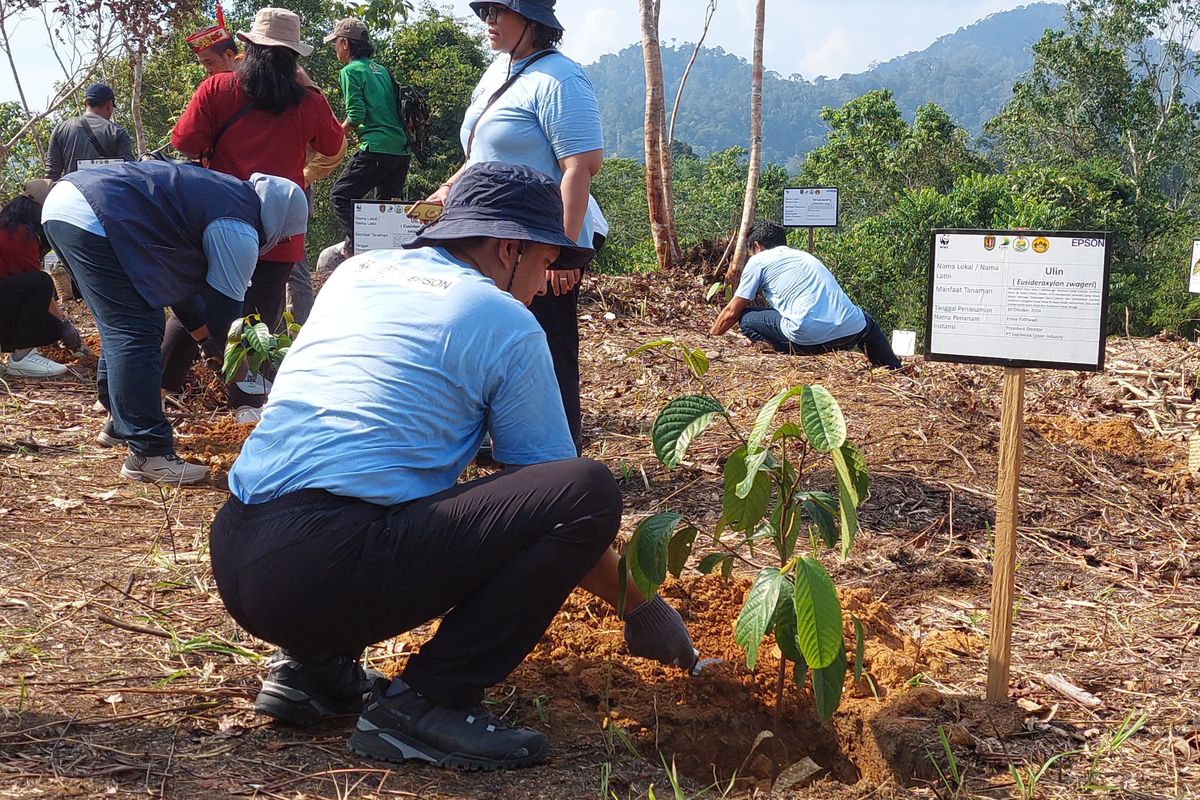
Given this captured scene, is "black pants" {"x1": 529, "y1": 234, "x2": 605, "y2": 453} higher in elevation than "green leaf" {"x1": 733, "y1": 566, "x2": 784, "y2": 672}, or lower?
higher

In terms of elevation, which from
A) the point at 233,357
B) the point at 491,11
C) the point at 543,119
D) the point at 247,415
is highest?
the point at 491,11

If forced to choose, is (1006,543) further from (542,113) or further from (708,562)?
(542,113)

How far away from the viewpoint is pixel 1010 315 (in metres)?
2.51

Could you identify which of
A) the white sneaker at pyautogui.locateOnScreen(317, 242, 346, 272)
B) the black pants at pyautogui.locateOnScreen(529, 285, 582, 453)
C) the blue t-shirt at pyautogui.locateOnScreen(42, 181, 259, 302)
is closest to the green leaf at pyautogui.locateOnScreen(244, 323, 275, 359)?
the blue t-shirt at pyautogui.locateOnScreen(42, 181, 259, 302)

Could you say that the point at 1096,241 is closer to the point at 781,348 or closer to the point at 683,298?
the point at 781,348

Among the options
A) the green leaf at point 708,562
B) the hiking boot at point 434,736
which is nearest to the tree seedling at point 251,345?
the hiking boot at point 434,736

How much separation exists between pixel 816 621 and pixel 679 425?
485 mm

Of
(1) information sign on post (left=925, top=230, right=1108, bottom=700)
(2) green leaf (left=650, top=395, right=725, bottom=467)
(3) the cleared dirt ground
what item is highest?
(1) information sign on post (left=925, top=230, right=1108, bottom=700)

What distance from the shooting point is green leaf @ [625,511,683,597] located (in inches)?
84.6

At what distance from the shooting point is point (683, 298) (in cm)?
862

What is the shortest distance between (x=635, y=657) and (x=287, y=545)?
3.45ft

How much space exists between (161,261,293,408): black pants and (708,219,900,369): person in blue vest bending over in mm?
3197

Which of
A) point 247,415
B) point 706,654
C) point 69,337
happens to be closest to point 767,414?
point 706,654

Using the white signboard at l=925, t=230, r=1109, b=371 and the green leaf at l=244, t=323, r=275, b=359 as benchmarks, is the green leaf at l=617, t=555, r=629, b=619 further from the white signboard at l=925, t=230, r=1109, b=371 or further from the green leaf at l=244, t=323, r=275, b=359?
the green leaf at l=244, t=323, r=275, b=359
